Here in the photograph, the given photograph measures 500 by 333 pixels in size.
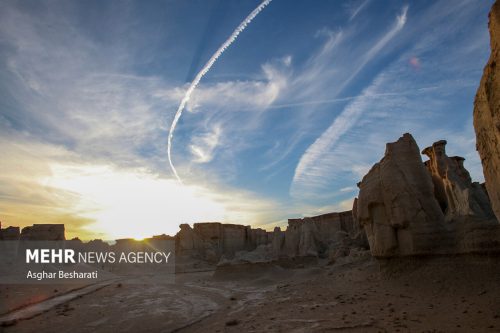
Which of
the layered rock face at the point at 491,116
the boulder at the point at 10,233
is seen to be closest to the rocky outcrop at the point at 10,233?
the boulder at the point at 10,233

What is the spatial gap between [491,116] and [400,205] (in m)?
8.86

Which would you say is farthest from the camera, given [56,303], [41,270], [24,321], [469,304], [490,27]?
[41,270]

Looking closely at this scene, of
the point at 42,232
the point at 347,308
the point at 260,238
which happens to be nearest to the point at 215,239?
the point at 260,238

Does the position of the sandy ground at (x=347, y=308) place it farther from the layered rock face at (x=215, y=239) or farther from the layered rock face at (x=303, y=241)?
the layered rock face at (x=215, y=239)

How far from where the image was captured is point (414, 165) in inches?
571

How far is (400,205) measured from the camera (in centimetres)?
1370

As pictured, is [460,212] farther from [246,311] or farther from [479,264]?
[246,311]

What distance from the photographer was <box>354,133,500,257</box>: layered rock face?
11.5 metres

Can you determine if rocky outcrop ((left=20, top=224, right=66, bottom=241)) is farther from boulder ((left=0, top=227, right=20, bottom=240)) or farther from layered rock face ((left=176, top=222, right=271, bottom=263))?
layered rock face ((left=176, top=222, right=271, bottom=263))

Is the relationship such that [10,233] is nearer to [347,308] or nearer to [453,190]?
[347,308]

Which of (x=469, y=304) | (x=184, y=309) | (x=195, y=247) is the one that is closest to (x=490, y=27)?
(x=469, y=304)

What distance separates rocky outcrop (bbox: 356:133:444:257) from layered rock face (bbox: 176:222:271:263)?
3840 centimetres

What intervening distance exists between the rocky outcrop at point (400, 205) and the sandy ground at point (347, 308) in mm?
825

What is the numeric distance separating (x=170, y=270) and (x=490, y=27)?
4554 cm
